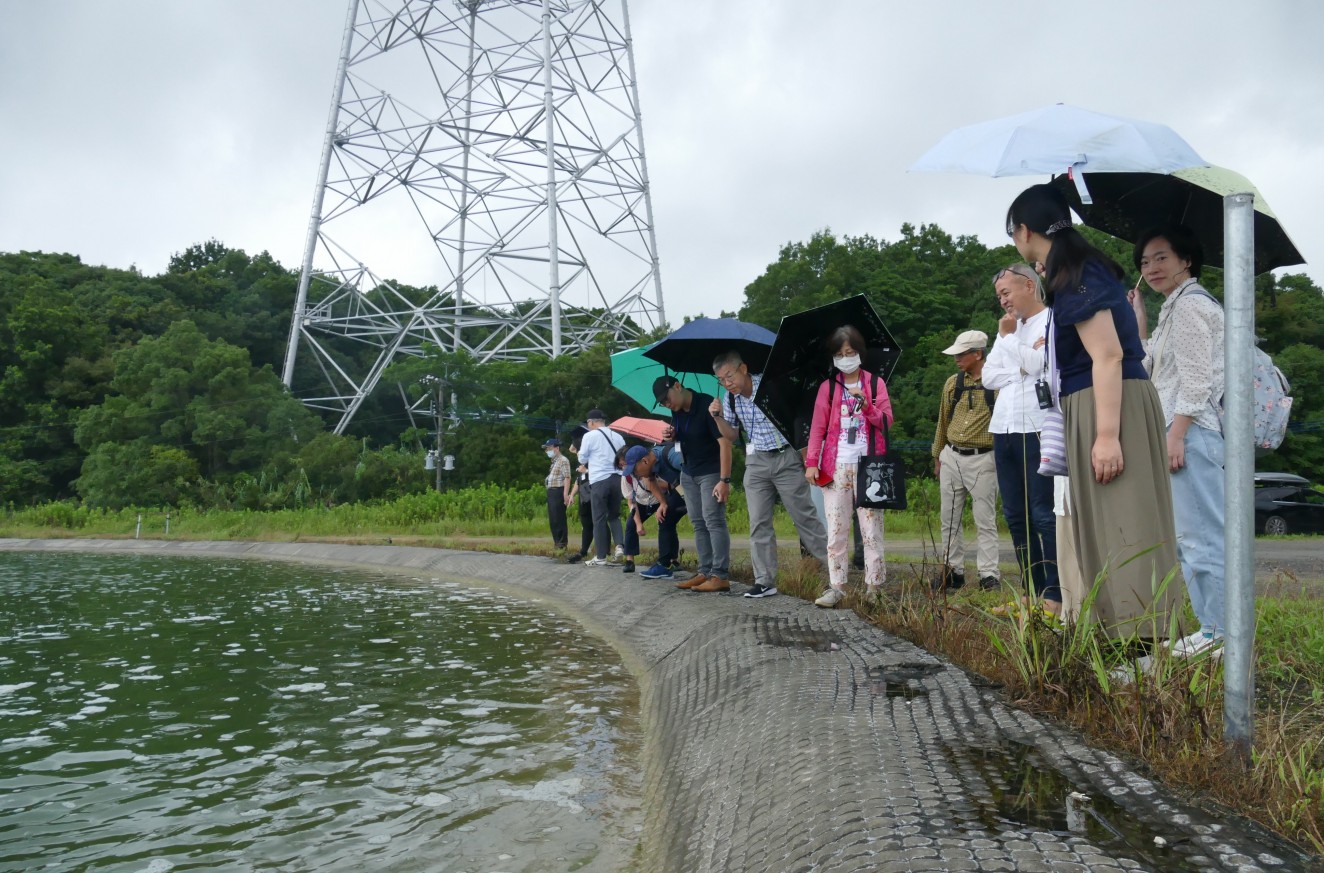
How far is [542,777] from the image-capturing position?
451 centimetres

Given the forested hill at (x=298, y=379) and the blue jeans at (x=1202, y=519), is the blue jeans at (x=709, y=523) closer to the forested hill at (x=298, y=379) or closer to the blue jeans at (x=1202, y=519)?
the blue jeans at (x=1202, y=519)

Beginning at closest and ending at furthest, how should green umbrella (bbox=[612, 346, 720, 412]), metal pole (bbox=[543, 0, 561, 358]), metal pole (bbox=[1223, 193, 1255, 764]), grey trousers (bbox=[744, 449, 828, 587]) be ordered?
metal pole (bbox=[1223, 193, 1255, 764]) < grey trousers (bbox=[744, 449, 828, 587]) < green umbrella (bbox=[612, 346, 720, 412]) < metal pole (bbox=[543, 0, 561, 358])

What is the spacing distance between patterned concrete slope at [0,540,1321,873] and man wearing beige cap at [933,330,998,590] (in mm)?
2199

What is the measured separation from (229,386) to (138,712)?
34.5 meters

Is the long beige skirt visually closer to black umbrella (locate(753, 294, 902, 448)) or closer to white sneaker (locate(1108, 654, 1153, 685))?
white sneaker (locate(1108, 654, 1153, 685))

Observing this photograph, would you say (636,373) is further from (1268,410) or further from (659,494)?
(1268,410)

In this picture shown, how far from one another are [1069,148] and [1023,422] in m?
2.55

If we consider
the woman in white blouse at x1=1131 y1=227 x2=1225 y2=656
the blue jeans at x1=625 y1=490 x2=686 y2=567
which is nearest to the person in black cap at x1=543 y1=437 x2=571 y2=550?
the blue jeans at x1=625 y1=490 x2=686 y2=567

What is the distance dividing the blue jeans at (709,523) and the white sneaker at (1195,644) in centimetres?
446

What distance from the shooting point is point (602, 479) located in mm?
11555

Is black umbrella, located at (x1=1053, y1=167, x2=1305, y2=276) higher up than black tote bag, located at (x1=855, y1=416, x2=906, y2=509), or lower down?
higher up

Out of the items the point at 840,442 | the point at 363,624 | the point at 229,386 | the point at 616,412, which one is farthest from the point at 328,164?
the point at 840,442

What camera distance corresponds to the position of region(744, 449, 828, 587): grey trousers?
7699 mm

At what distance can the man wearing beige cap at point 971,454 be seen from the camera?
24.9ft
